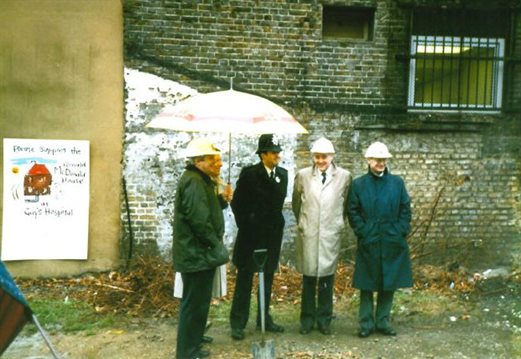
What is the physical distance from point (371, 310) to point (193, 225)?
7.37ft

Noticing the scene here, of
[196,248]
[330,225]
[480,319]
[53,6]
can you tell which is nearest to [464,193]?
[480,319]

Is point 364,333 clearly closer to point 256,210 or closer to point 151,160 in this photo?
point 256,210

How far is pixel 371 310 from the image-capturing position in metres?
6.46

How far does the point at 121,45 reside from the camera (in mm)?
8375

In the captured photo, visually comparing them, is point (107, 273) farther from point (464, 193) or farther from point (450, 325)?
point (464, 193)

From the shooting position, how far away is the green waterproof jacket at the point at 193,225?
5.36 metres

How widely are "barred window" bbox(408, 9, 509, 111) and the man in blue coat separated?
284 cm

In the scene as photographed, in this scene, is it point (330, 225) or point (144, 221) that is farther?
point (144, 221)

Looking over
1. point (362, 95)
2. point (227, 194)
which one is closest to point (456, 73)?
point (362, 95)

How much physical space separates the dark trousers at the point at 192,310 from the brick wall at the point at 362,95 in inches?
126

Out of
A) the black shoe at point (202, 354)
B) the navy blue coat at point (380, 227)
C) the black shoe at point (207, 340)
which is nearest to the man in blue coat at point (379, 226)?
the navy blue coat at point (380, 227)

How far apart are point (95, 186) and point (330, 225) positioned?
3609mm

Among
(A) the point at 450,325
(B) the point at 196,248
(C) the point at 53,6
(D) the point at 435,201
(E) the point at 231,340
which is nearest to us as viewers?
(B) the point at 196,248

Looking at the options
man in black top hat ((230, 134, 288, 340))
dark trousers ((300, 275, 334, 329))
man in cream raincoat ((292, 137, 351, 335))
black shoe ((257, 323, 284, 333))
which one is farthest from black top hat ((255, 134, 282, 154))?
black shoe ((257, 323, 284, 333))
